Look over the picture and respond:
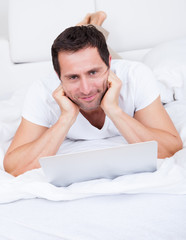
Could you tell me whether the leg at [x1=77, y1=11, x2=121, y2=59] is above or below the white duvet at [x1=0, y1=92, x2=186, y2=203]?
above

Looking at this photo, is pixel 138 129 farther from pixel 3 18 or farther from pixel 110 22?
pixel 3 18

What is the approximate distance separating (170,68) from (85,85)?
76 cm

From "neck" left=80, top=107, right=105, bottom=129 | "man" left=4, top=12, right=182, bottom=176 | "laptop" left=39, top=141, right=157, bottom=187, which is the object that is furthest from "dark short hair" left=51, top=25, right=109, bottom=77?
"laptop" left=39, top=141, right=157, bottom=187

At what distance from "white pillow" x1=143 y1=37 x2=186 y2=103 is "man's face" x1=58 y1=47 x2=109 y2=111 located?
556mm

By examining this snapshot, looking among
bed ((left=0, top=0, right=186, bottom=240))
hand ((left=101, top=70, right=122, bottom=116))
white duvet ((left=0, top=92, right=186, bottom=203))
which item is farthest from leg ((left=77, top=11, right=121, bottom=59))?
white duvet ((left=0, top=92, right=186, bottom=203))

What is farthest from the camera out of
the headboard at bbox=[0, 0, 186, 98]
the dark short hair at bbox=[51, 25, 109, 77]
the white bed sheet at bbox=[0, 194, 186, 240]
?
the headboard at bbox=[0, 0, 186, 98]

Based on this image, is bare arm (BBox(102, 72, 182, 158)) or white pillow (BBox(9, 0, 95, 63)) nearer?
bare arm (BBox(102, 72, 182, 158))

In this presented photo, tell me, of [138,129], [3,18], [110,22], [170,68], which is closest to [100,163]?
[138,129]

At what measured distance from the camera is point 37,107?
4.63 feet

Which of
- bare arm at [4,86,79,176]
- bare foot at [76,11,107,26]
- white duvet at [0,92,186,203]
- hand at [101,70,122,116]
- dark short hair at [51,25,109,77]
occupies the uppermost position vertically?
dark short hair at [51,25,109,77]

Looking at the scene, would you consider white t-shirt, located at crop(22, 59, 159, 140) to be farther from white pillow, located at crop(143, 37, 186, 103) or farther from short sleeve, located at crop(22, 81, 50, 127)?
white pillow, located at crop(143, 37, 186, 103)

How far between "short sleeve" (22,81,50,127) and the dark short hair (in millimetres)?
195

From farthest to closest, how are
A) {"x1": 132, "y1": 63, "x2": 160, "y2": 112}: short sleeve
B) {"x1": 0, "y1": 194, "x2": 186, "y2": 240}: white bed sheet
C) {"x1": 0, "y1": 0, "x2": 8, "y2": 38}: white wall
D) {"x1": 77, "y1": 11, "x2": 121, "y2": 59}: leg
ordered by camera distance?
{"x1": 0, "y1": 0, "x2": 8, "y2": 38}: white wall → {"x1": 77, "y1": 11, "x2": 121, "y2": 59}: leg → {"x1": 132, "y1": 63, "x2": 160, "y2": 112}: short sleeve → {"x1": 0, "y1": 194, "x2": 186, "y2": 240}: white bed sheet

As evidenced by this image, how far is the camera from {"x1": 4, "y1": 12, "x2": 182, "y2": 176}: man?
122 centimetres
